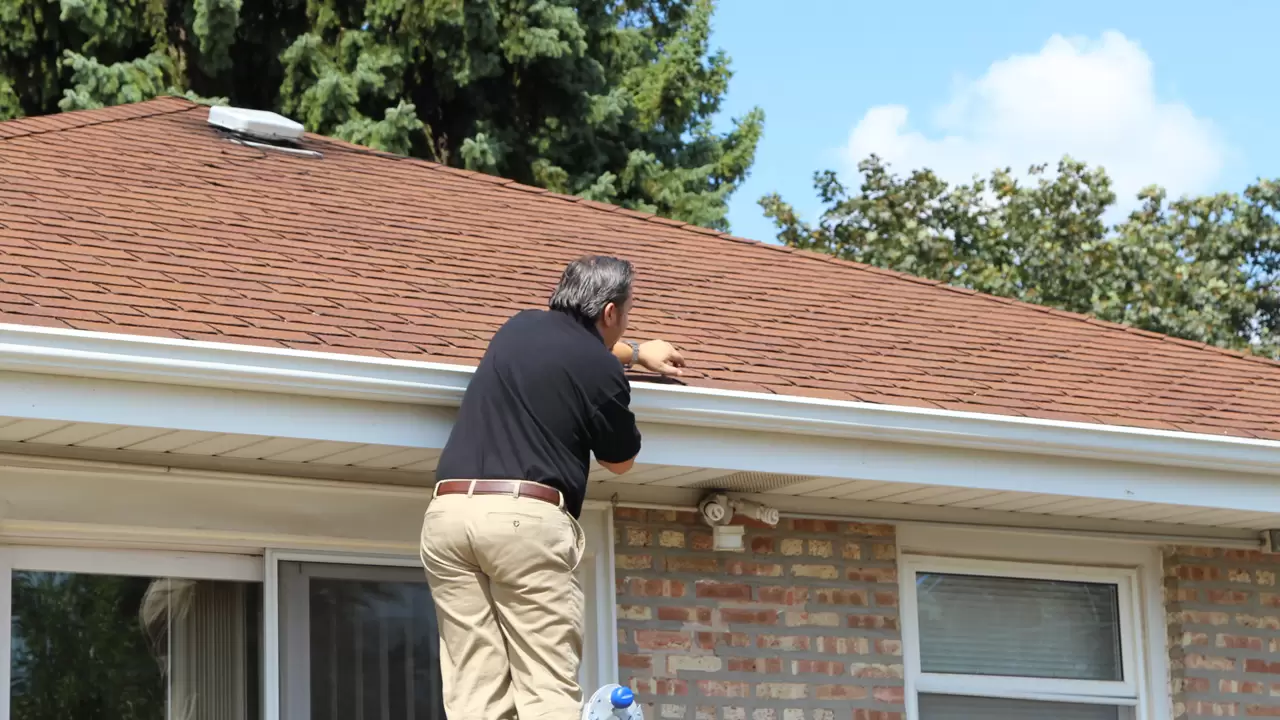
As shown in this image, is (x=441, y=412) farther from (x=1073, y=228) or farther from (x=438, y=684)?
(x=1073, y=228)

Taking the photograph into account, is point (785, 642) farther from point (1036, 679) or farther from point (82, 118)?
point (82, 118)

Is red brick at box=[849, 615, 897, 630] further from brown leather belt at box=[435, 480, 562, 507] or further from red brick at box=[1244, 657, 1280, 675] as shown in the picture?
brown leather belt at box=[435, 480, 562, 507]

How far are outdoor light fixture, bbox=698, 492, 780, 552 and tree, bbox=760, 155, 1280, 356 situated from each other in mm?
14739

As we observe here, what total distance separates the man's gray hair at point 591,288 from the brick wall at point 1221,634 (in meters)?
3.36

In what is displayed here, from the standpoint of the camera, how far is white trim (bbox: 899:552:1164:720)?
687 centimetres

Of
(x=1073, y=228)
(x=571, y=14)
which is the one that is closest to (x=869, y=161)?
(x=1073, y=228)

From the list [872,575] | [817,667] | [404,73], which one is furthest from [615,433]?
[404,73]

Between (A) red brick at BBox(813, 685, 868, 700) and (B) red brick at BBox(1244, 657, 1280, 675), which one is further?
(B) red brick at BBox(1244, 657, 1280, 675)

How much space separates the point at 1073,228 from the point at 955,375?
15.2 m

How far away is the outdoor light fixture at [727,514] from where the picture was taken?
6.32 metres

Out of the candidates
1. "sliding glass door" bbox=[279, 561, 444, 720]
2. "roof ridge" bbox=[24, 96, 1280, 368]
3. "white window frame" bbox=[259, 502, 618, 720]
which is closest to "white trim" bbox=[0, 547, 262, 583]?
"sliding glass door" bbox=[279, 561, 444, 720]

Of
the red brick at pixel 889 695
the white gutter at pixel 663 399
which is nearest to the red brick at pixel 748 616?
the red brick at pixel 889 695

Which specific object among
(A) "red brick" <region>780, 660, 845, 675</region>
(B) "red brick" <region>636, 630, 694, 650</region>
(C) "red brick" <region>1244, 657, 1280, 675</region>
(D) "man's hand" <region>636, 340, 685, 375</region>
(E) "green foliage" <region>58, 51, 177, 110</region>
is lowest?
(A) "red brick" <region>780, 660, 845, 675</region>

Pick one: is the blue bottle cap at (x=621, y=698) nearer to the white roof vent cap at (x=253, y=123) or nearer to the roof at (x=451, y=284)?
the roof at (x=451, y=284)
